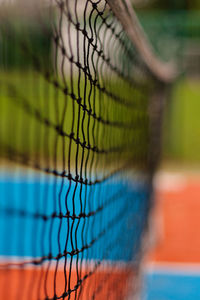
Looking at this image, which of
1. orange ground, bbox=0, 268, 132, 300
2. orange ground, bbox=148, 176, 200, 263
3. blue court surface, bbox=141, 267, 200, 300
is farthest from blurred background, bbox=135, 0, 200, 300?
orange ground, bbox=0, 268, 132, 300

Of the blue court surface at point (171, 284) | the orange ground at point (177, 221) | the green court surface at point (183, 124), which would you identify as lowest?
the blue court surface at point (171, 284)

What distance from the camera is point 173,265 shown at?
2.88 meters

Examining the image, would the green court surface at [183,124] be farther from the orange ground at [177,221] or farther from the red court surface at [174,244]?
the red court surface at [174,244]

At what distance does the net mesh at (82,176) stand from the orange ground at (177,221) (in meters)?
0.29

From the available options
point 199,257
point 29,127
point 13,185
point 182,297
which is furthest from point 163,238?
point 29,127

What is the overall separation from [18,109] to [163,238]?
4005 mm

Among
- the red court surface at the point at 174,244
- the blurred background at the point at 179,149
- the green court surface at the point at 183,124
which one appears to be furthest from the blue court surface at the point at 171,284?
the green court surface at the point at 183,124

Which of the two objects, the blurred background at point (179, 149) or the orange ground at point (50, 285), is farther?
the blurred background at point (179, 149)

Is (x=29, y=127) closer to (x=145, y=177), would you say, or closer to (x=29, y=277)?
(x=145, y=177)

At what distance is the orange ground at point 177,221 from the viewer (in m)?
3.17

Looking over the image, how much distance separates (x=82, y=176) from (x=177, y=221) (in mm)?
1521

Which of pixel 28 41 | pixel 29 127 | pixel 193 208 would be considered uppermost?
pixel 28 41

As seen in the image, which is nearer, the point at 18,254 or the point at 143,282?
the point at 143,282

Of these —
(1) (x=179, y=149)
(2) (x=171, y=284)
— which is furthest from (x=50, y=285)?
(1) (x=179, y=149)
